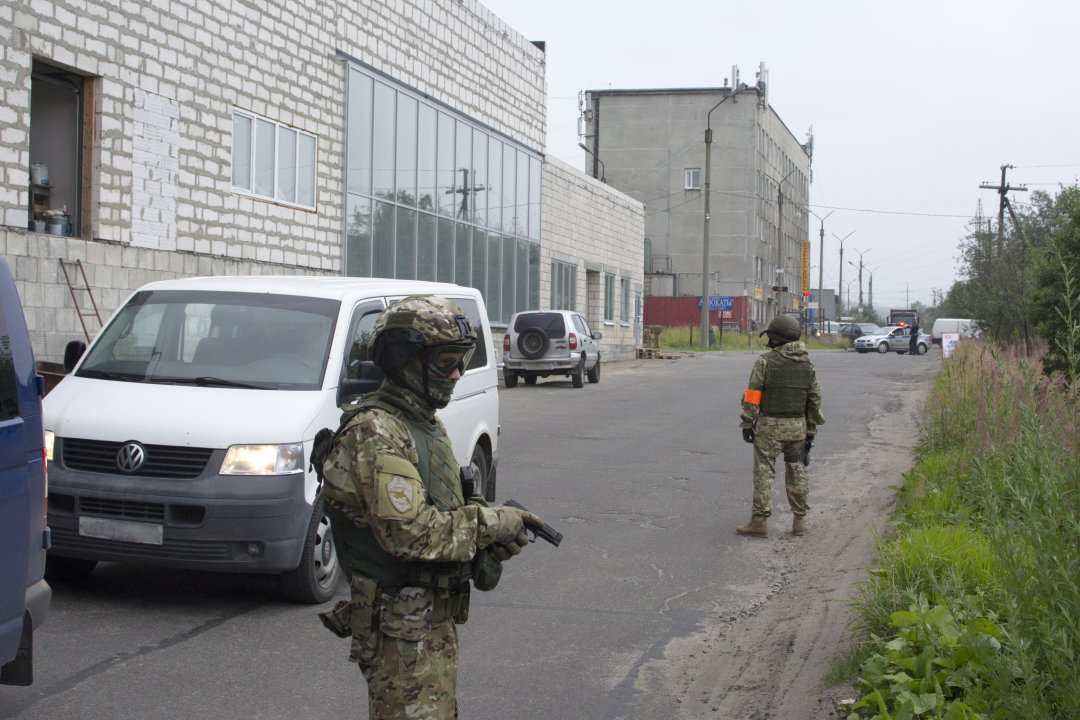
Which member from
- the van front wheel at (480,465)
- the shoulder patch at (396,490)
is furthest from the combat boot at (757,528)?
the shoulder patch at (396,490)

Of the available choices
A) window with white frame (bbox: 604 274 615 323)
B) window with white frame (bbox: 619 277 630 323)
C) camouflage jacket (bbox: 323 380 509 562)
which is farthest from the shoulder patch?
window with white frame (bbox: 619 277 630 323)

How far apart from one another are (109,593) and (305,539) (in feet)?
4.29

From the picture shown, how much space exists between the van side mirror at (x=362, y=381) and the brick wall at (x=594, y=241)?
26.4 meters

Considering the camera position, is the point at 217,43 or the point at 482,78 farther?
the point at 482,78

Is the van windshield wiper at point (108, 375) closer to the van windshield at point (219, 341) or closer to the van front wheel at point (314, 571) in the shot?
the van windshield at point (219, 341)

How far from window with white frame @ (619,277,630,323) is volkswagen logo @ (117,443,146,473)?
34091 millimetres

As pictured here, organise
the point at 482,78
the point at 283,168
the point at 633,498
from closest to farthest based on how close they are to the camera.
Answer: the point at 633,498 → the point at 283,168 → the point at 482,78

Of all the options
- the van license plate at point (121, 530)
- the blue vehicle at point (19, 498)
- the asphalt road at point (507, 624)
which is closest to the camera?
the blue vehicle at point (19, 498)

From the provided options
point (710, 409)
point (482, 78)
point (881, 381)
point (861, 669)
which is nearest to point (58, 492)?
point (861, 669)

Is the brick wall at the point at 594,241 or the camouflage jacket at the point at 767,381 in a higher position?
the brick wall at the point at 594,241

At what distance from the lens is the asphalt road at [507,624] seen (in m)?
4.21

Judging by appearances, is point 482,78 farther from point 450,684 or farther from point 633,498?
point 450,684

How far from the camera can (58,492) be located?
525cm

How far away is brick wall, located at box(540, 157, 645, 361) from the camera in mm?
30844
